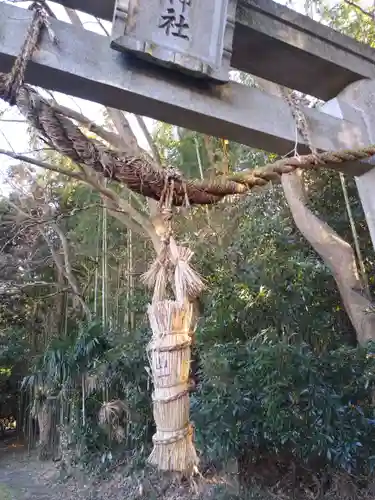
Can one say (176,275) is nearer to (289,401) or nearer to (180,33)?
(180,33)

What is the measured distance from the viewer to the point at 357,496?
2615mm

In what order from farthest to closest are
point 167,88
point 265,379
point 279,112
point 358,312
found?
point 358,312
point 265,379
point 279,112
point 167,88

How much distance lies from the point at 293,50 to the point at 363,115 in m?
0.34

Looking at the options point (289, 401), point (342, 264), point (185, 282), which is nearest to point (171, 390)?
point (185, 282)

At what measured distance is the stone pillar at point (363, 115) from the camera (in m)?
1.44

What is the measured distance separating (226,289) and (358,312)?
84cm

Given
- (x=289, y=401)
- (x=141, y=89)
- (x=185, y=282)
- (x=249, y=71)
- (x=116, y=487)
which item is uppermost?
(x=249, y=71)

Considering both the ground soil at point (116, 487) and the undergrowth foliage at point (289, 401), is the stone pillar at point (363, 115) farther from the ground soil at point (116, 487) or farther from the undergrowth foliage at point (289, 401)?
the ground soil at point (116, 487)

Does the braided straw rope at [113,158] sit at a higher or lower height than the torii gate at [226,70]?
lower

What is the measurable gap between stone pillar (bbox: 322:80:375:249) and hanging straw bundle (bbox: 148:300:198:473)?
0.82 metres

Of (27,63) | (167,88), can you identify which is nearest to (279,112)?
(167,88)

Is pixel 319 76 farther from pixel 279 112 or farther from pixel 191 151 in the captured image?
pixel 191 151

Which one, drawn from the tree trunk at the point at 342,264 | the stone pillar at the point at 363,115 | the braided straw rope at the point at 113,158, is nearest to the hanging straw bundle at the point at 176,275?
the braided straw rope at the point at 113,158

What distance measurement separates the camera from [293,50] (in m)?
1.39
